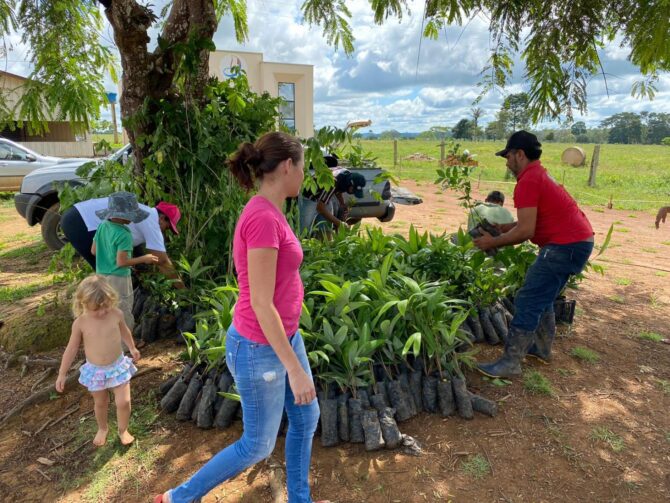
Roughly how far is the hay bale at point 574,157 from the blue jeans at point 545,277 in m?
23.4

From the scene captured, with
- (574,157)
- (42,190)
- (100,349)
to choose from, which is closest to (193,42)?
(100,349)

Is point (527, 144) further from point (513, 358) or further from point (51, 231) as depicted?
point (51, 231)

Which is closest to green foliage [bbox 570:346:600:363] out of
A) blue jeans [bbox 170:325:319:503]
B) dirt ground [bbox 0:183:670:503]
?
dirt ground [bbox 0:183:670:503]

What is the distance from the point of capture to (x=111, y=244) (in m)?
3.45

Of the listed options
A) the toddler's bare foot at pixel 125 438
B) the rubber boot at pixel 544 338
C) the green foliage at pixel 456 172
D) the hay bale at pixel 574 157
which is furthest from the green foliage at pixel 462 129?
Answer: the hay bale at pixel 574 157

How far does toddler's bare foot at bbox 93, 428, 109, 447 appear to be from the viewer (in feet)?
9.46

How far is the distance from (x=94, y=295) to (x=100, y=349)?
331 millimetres

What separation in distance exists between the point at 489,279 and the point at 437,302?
3.29 feet

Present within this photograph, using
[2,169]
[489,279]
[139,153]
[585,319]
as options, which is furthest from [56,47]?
[2,169]

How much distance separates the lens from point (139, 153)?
4.75m

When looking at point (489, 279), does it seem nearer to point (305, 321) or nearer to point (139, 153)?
point (305, 321)

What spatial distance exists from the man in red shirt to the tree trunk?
280 centimetres

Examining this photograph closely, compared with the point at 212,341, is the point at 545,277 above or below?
above

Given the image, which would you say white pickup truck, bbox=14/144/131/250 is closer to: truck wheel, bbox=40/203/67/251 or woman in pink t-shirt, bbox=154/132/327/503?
truck wheel, bbox=40/203/67/251
